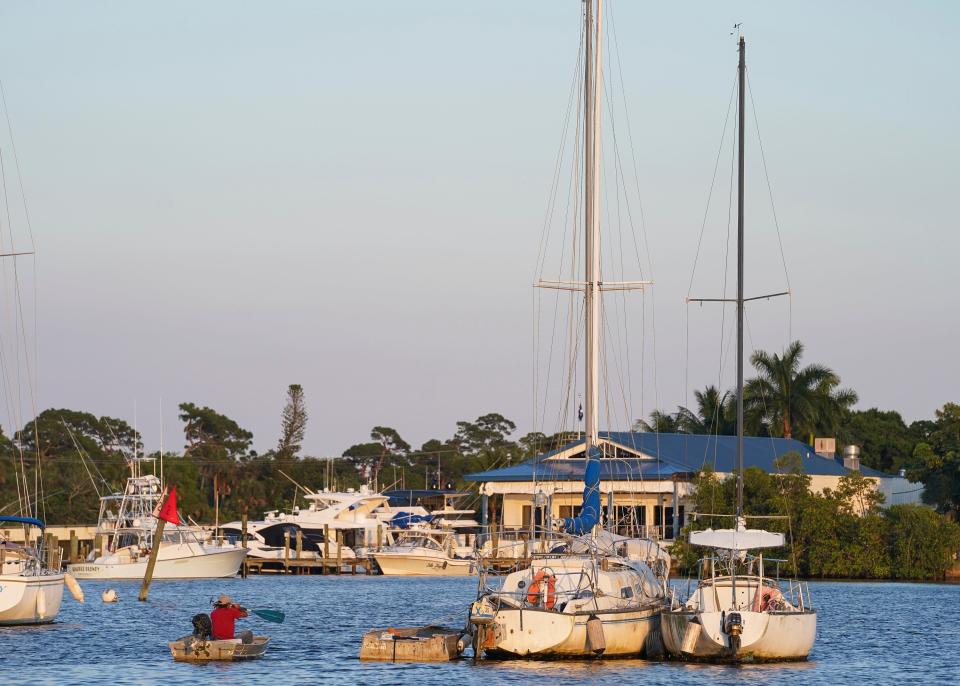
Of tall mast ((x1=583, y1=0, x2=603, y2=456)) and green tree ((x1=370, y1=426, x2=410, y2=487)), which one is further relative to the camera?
green tree ((x1=370, y1=426, x2=410, y2=487))

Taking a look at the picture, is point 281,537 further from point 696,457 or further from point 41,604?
point 41,604

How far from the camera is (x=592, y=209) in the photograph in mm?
45688

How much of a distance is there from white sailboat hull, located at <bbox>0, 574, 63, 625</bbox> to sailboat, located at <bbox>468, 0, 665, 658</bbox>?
53.1 ft

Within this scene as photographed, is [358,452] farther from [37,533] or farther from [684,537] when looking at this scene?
[684,537]

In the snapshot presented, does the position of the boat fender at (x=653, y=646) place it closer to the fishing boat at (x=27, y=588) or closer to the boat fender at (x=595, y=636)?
the boat fender at (x=595, y=636)

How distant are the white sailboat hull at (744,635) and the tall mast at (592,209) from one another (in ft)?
21.5

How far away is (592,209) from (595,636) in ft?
45.2

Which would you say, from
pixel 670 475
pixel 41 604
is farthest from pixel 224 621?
pixel 670 475

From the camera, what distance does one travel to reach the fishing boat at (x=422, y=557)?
327 ft

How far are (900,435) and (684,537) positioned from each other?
5497 cm

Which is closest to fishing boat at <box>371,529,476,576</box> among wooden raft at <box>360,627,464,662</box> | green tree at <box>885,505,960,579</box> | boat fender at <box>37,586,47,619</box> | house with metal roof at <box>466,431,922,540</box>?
house with metal roof at <box>466,431,922,540</box>

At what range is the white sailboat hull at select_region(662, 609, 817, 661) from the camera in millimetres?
37375

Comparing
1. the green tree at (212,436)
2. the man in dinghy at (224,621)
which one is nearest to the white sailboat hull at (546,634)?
the man in dinghy at (224,621)

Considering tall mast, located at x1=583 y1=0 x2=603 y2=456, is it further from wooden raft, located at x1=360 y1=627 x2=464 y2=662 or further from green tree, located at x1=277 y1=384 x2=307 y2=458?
green tree, located at x1=277 y1=384 x2=307 y2=458
